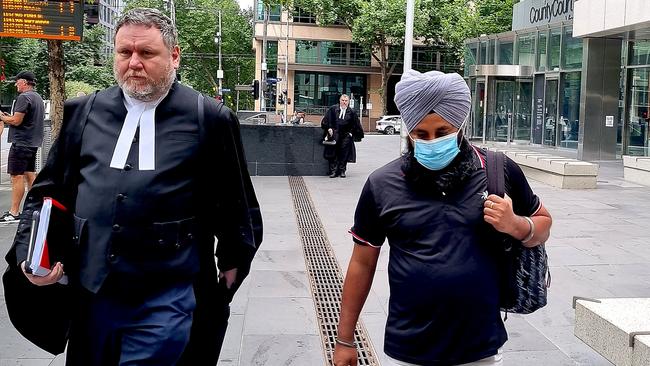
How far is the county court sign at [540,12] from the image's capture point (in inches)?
1021

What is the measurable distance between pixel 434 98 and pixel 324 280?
4620 millimetres

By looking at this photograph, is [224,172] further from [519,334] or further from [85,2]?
[85,2]

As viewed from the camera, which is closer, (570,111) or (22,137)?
(22,137)

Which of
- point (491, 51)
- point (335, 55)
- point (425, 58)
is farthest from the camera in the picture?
point (425, 58)

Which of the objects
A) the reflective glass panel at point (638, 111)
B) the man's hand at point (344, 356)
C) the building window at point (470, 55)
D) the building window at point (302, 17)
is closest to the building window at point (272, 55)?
the building window at point (302, 17)

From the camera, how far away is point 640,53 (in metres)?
21.3

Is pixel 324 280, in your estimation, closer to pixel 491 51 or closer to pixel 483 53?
pixel 491 51

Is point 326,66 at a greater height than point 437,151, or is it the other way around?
point 326,66

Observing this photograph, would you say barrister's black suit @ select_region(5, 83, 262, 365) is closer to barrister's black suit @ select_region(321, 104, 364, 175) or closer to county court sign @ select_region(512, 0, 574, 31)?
barrister's black suit @ select_region(321, 104, 364, 175)

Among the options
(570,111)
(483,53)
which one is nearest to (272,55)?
(483,53)

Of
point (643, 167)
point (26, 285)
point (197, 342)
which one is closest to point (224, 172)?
point (197, 342)

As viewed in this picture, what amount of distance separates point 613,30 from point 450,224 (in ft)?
60.1

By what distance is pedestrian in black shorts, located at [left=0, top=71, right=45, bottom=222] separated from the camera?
371 inches

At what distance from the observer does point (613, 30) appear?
62.3 ft
